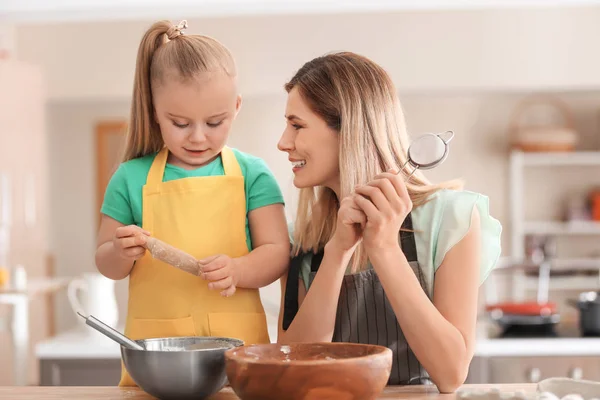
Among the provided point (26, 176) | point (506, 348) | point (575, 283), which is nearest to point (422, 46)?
point (575, 283)

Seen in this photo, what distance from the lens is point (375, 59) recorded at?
6434 mm

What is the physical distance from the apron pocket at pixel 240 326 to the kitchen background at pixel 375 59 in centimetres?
441

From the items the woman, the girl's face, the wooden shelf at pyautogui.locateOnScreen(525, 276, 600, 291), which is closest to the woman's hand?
the woman

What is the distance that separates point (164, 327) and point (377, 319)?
43 cm

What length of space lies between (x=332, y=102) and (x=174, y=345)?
23.6 inches

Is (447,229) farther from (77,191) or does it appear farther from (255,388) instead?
(77,191)

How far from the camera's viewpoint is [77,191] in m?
6.80

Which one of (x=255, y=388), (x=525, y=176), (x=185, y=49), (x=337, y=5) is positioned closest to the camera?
(x=255, y=388)

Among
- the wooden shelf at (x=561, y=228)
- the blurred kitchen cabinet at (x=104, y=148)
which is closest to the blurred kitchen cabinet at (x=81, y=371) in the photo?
the blurred kitchen cabinet at (x=104, y=148)

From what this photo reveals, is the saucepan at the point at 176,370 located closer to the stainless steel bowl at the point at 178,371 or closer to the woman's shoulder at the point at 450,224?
the stainless steel bowl at the point at 178,371

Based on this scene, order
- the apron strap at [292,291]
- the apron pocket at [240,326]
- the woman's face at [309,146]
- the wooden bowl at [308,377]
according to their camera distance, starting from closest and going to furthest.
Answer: the wooden bowl at [308,377] < the apron pocket at [240,326] < the woman's face at [309,146] < the apron strap at [292,291]

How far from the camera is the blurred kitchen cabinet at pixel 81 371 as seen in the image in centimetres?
311

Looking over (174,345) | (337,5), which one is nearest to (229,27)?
(337,5)

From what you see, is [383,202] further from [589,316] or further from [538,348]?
[589,316]
